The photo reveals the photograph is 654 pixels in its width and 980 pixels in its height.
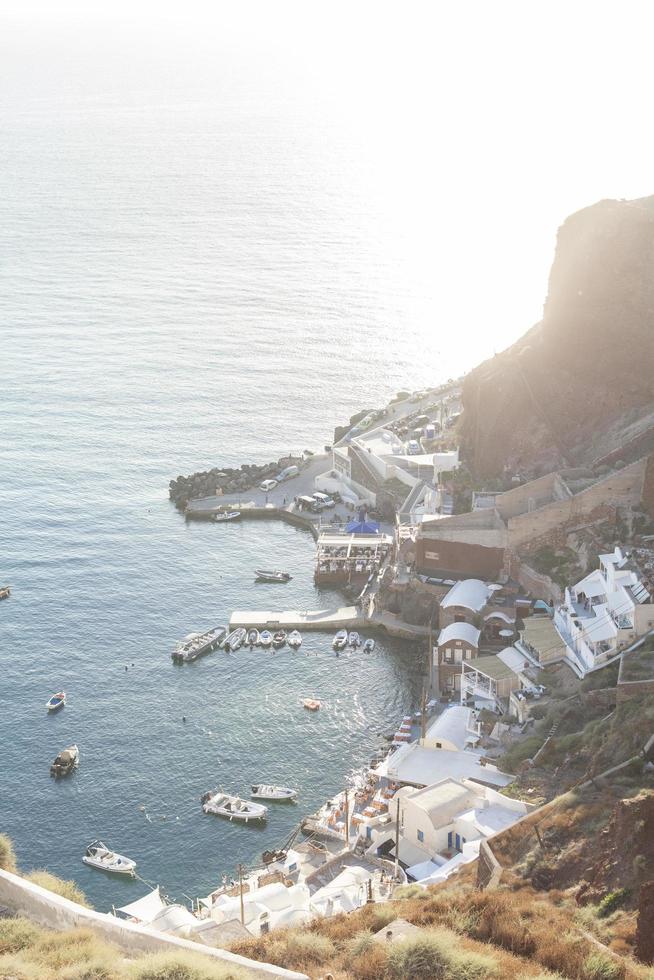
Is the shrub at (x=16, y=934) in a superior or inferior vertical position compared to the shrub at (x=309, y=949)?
inferior

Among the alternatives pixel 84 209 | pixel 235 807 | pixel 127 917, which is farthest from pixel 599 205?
pixel 84 209

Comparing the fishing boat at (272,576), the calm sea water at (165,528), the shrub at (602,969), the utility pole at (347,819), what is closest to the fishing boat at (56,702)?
the calm sea water at (165,528)

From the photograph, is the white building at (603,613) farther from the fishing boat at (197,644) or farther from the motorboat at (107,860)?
the motorboat at (107,860)

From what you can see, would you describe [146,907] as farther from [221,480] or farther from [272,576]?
[221,480]

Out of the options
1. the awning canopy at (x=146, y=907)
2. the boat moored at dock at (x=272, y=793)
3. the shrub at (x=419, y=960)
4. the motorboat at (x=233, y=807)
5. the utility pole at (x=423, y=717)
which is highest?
the shrub at (x=419, y=960)

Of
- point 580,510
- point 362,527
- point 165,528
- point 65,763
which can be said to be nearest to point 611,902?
point 65,763
